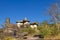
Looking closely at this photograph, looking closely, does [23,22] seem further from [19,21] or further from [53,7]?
[53,7]

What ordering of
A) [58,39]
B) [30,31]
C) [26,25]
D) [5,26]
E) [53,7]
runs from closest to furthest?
[58,39]
[30,31]
[5,26]
[26,25]
[53,7]

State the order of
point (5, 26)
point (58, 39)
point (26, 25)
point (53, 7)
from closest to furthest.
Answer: point (58, 39) → point (5, 26) → point (26, 25) → point (53, 7)

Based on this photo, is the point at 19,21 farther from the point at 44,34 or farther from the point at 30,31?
the point at 44,34

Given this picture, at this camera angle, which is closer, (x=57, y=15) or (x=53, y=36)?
(x=53, y=36)

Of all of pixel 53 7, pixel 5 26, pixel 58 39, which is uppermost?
pixel 53 7

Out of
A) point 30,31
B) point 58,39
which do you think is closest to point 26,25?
point 30,31

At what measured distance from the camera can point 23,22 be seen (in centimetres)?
1762

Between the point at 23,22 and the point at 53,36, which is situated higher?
the point at 23,22

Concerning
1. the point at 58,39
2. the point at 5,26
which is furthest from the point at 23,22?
the point at 58,39

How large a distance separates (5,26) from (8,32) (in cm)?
121

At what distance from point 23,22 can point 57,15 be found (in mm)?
3845

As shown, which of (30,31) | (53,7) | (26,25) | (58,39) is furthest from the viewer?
(53,7)

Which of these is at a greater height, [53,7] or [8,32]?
[53,7]

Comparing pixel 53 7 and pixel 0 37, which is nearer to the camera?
pixel 0 37
